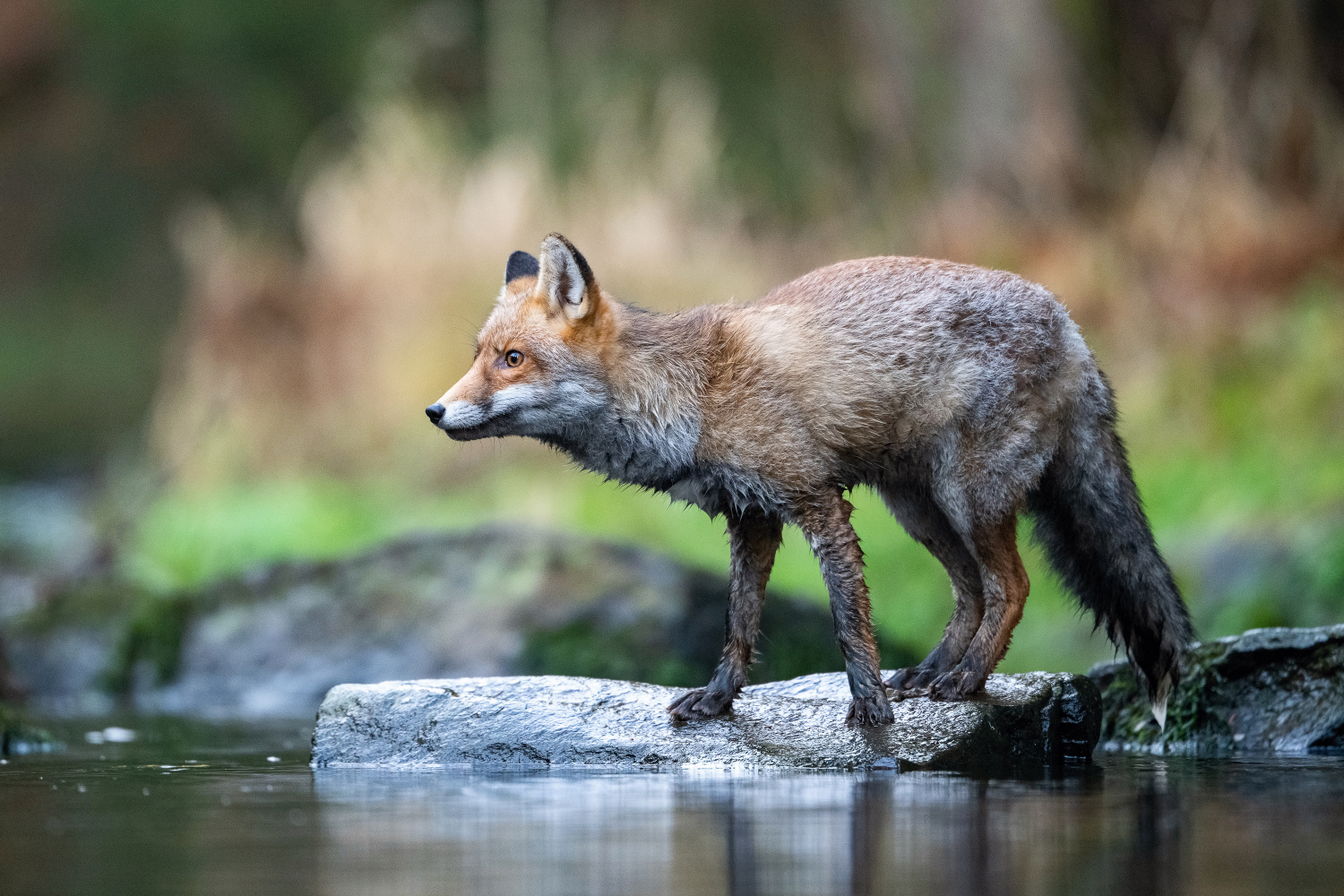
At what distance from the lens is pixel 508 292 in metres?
7.39

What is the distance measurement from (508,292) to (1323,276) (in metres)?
9.97

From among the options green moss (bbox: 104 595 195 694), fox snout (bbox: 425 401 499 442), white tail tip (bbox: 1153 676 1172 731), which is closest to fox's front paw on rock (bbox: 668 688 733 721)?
fox snout (bbox: 425 401 499 442)

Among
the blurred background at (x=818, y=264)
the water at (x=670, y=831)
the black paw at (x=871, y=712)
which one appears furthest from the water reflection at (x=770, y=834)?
the blurred background at (x=818, y=264)

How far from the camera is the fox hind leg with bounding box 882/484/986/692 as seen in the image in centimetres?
745

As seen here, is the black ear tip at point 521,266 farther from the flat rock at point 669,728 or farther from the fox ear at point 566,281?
the flat rock at point 669,728

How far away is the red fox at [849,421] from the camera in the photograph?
22.7 ft

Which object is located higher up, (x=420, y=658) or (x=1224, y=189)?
(x=1224, y=189)

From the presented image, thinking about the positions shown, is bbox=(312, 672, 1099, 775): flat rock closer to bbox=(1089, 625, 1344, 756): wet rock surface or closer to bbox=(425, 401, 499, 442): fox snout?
bbox=(1089, 625, 1344, 756): wet rock surface

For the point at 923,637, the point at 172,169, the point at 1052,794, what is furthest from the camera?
the point at 172,169

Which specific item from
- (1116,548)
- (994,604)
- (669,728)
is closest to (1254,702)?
(1116,548)

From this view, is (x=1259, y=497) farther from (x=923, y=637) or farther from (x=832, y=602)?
(x=832, y=602)

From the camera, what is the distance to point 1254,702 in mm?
7676

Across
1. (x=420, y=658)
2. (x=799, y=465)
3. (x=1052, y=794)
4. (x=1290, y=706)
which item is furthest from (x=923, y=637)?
(x=1052, y=794)

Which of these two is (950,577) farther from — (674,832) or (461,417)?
(674,832)
